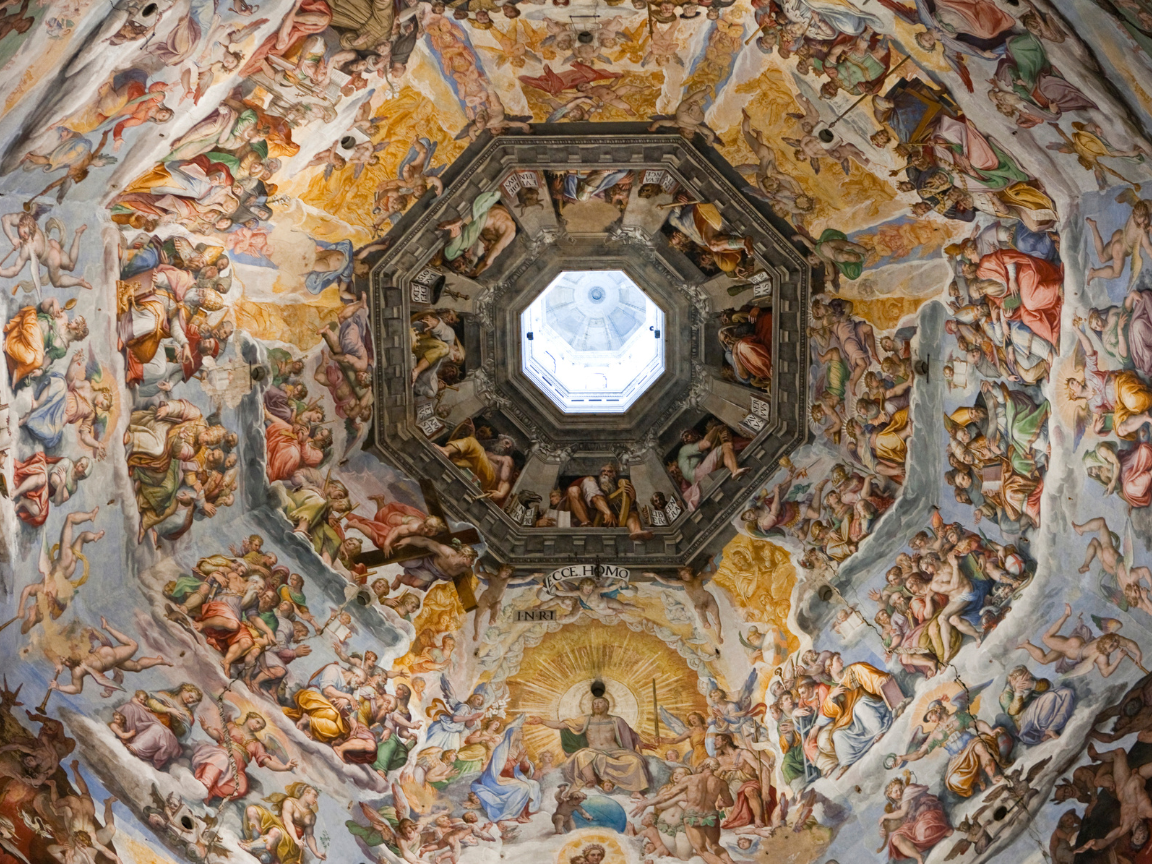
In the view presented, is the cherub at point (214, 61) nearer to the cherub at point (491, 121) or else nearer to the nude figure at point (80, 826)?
the cherub at point (491, 121)

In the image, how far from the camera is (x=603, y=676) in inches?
677

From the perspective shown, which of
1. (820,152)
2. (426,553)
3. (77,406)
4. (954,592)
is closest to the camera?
(77,406)

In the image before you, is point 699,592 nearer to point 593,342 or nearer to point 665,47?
point 593,342

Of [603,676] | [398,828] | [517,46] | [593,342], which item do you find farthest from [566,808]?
[517,46]

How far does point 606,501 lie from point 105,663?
738cm

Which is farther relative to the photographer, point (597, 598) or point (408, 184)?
point (597, 598)

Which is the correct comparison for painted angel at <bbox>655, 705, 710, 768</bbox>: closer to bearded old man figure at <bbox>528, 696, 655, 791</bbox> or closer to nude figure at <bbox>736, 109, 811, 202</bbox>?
bearded old man figure at <bbox>528, 696, 655, 791</bbox>

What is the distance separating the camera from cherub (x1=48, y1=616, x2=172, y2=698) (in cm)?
1382

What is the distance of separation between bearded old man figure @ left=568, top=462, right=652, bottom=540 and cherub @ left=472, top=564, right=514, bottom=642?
4.59ft

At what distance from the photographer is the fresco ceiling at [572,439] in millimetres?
13102

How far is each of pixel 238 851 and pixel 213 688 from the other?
2.03 meters

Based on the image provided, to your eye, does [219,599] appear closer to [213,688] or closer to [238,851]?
[213,688]

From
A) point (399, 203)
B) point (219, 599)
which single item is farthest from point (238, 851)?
point (399, 203)

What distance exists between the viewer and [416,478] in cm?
1750
